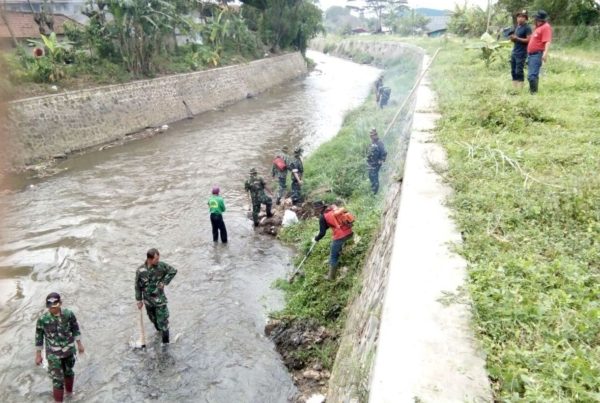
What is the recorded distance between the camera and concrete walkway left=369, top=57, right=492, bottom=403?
9.59 feet

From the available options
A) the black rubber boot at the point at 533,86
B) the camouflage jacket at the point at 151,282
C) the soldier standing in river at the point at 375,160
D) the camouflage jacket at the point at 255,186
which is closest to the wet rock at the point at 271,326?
the camouflage jacket at the point at 151,282

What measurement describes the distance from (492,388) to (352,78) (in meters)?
38.3

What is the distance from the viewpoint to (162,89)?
2302 centimetres

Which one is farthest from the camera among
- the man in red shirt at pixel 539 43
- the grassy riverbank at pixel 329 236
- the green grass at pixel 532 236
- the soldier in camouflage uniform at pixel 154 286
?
the man in red shirt at pixel 539 43

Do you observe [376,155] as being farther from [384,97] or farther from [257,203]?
[384,97]

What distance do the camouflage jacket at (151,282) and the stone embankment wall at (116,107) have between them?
19.9 ft

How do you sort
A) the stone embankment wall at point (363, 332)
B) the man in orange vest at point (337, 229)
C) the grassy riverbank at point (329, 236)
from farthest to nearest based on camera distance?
1. the man in orange vest at point (337, 229)
2. the grassy riverbank at point (329, 236)
3. the stone embankment wall at point (363, 332)

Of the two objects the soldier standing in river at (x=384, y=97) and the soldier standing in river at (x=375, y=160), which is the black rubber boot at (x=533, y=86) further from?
the soldier standing in river at (x=384, y=97)

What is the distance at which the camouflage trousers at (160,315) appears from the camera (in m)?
6.61

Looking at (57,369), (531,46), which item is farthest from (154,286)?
(531,46)

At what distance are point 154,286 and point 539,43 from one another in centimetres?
896

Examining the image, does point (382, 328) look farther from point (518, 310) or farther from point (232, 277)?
point (232, 277)

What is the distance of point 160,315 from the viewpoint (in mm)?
6613

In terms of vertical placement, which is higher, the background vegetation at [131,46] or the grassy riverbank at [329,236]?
the background vegetation at [131,46]
